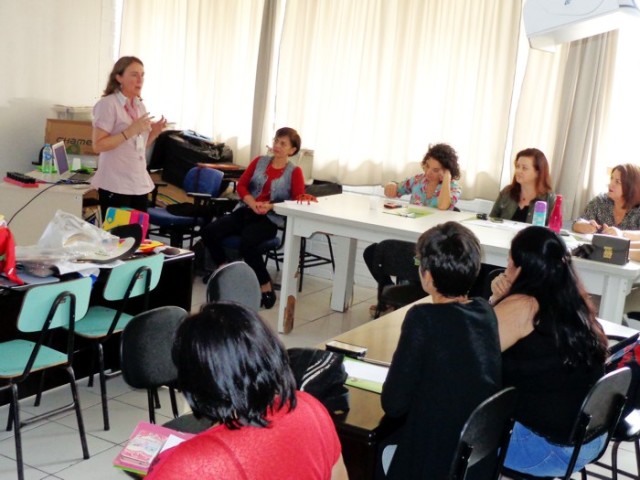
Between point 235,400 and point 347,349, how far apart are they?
122 centimetres

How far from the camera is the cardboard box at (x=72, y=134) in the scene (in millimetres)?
6129

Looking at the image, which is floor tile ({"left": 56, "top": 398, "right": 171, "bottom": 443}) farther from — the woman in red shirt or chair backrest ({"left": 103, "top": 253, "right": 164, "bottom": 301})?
the woman in red shirt

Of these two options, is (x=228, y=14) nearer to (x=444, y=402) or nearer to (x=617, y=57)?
(x=617, y=57)

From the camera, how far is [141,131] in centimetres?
473

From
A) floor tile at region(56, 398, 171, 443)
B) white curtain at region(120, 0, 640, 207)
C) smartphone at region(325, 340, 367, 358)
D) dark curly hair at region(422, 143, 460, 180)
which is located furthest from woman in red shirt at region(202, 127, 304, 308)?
smartphone at region(325, 340, 367, 358)

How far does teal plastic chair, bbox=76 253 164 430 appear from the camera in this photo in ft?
11.1

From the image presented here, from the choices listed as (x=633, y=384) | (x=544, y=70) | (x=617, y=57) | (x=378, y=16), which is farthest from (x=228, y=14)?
(x=633, y=384)

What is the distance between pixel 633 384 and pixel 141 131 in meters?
3.14

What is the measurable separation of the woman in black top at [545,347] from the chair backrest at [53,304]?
5.25 ft

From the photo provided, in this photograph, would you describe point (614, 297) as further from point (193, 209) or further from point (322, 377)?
point (193, 209)

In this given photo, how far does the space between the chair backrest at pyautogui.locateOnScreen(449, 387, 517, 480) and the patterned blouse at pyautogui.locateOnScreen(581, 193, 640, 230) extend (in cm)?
283

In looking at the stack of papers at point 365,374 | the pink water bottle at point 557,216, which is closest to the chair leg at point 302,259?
the pink water bottle at point 557,216

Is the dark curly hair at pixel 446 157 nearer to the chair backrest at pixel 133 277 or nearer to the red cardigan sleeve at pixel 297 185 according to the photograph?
the red cardigan sleeve at pixel 297 185

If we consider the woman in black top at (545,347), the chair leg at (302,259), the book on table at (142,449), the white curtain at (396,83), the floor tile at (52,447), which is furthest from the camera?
the chair leg at (302,259)
